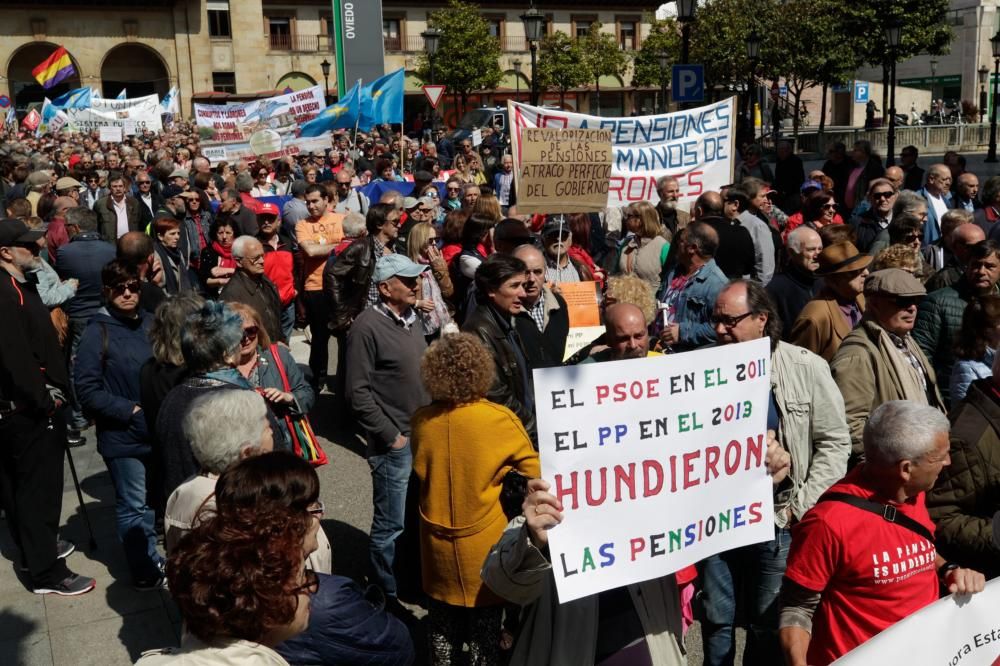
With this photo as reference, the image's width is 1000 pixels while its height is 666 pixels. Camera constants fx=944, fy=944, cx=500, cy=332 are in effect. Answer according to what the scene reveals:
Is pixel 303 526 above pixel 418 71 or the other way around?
the other way around

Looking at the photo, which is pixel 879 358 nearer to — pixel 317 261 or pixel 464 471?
pixel 464 471

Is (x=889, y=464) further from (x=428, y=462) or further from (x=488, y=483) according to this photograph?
(x=428, y=462)

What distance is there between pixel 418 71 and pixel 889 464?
180 feet

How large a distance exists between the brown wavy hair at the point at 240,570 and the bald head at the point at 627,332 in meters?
1.97

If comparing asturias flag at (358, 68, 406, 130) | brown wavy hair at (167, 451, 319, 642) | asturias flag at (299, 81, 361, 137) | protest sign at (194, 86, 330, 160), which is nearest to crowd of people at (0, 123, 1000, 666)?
brown wavy hair at (167, 451, 319, 642)

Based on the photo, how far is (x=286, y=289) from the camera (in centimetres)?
832

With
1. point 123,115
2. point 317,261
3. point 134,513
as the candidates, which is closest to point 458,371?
point 134,513

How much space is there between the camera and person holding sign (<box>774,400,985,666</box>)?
9.23 feet

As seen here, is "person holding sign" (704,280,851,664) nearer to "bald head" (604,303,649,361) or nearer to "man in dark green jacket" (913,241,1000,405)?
"bald head" (604,303,649,361)

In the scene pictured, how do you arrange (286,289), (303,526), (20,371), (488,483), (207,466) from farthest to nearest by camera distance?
(286,289)
(20,371)
(488,483)
(207,466)
(303,526)

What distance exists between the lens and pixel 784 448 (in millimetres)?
3664

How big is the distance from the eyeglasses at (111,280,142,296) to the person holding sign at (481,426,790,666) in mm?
2925

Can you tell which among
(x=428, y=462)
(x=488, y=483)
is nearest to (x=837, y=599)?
(x=488, y=483)

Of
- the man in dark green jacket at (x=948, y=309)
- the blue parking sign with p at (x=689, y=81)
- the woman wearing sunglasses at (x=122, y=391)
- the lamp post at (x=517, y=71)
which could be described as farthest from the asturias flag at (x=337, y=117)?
the lamp post at (x=517, y=71)
